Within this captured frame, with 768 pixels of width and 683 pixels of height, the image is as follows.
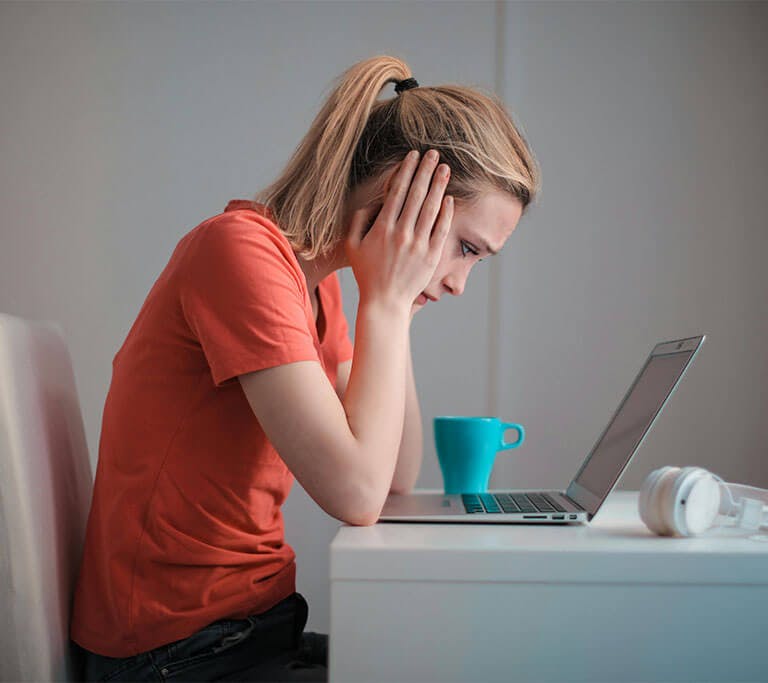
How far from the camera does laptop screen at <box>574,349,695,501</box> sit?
90 centimetres

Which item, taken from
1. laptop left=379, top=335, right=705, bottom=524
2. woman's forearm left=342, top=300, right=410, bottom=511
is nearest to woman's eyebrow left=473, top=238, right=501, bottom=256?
woman's forearm left=342, top=300, right=410, bottom=511

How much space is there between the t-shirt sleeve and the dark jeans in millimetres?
268

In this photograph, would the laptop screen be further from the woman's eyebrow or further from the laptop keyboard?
the woman's eyebrow

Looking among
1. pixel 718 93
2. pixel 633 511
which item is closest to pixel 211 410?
pixel 633 511

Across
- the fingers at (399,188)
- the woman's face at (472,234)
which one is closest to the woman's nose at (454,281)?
the woman's face at (472,234)

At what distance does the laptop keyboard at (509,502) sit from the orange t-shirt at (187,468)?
23 cm

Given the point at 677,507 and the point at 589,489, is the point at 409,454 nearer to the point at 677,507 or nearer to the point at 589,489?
the point at 589,489

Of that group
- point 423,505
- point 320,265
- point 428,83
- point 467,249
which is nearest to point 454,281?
point 467,249

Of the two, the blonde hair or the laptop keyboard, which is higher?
the blonde hair

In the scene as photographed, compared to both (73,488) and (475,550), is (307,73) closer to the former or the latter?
(73,488)

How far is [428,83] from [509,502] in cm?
122

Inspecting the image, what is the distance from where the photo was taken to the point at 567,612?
690mm

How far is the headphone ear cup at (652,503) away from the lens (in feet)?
2.57

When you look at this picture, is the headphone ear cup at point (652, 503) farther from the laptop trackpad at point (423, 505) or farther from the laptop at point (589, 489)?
the laptop trackpad at point (423, 505)
